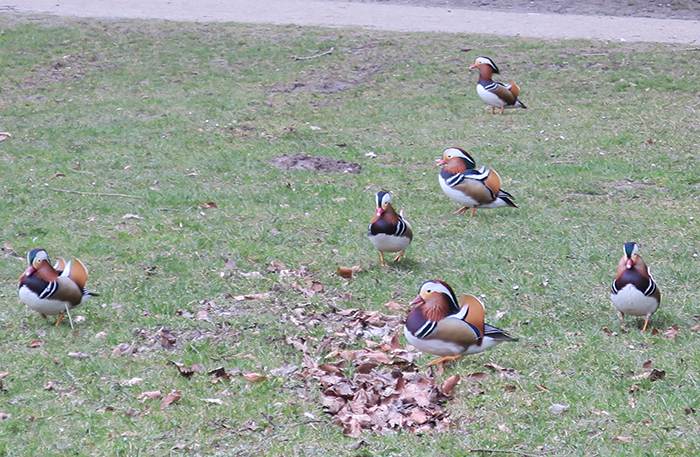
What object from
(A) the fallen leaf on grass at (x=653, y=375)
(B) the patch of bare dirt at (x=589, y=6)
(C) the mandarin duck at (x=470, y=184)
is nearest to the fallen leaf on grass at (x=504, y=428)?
(A) the fallen leaf on grass at (x=653, y=375)

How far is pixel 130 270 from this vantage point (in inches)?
259

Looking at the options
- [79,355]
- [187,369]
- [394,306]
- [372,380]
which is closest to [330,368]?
[372,380]

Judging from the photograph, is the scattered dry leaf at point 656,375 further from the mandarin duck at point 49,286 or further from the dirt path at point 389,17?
the dirt path at point 389,17

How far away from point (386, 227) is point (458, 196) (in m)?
1.77

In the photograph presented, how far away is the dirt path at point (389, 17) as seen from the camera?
582 inches

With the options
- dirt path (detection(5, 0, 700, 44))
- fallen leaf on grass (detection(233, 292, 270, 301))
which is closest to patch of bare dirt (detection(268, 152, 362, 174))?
fallen leaf on grass (detection(233, 292, 270, 301))

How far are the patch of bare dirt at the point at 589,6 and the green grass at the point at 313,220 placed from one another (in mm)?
2463

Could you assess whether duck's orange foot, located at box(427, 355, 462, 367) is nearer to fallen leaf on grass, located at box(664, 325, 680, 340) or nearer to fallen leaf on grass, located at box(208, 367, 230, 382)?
fallen leaf on grass, located at box(208, 367, 230, 382)

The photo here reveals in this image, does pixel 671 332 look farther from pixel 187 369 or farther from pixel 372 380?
pixel 187 369

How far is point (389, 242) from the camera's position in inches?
253

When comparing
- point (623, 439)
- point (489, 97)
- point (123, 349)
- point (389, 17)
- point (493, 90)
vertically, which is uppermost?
point (389, 17)

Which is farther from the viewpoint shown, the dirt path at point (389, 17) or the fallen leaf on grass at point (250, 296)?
the dirt path at point (389, 17)

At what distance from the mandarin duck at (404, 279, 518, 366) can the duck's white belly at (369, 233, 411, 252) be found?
154 cm

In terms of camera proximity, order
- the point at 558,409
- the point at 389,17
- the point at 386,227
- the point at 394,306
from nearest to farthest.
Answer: the point at 558,409 → the point at 394,306 → the point at 386,227 → the point at 389,17
